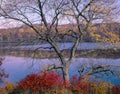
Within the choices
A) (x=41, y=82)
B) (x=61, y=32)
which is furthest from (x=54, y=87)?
(x=61, y=32)

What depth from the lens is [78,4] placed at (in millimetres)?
14188

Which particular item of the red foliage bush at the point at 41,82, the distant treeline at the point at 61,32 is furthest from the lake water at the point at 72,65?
the red foliage bush at the point at 41,82

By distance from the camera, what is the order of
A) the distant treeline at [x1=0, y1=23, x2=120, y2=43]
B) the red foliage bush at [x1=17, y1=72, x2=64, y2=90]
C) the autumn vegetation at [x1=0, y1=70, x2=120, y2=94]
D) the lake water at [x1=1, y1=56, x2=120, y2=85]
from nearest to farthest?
1. the autumn vegetation at [x1=0, y1=70, x2=120, y2=94]
2. the red foliage bush at [x1=17, y1=72, x2=64, y2=90]
3. the distant treeline at [x1=0, y1=23, x2=120, y2=43]
4. the lake water at [x1=1, y1=56, x2=120, y2=85]

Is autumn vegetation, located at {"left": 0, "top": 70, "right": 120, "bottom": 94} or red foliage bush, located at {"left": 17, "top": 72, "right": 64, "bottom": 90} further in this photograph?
red foliage bush, located at {"left": 17, "top": 72, "right": 64, "bottom": 90}

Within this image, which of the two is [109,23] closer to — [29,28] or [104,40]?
[104,40]

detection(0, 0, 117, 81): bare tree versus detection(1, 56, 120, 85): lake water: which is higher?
detection(0, 0, 117, 81): bare tree

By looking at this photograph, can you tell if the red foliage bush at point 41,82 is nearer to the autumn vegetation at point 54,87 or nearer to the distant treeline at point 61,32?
the autumn vegetation at point 54,87

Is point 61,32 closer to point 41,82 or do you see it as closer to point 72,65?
point 41,82

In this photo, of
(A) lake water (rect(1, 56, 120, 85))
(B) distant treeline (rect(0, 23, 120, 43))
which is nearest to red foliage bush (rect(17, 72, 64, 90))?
(B) distant treeline (rect(0, 23, 120, 43))

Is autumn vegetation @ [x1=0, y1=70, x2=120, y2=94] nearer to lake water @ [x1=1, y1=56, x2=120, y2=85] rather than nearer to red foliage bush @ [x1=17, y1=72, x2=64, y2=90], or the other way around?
red foliage bush @ [x1=17, y1=72, x2=64, y2=90]

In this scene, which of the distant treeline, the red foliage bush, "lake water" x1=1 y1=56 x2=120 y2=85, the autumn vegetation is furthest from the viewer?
"lake water" x1=1 y1=56 x2=120 y2=85

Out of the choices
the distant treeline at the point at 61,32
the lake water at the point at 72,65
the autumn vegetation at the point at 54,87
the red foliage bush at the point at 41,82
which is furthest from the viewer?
the lake water at the point at 72,65

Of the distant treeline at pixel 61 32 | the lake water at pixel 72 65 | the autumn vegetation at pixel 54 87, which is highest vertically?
the distant treeline at pixel 61 32

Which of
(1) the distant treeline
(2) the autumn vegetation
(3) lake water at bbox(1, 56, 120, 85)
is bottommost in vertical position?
(3) lake water at bbox(1, 56, 120, 85)
